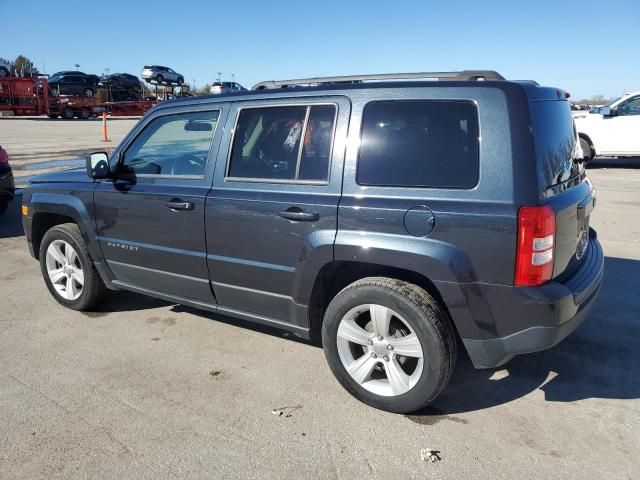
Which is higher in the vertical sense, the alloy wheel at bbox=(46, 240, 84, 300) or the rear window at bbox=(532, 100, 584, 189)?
the rear window at bbox=(532, 100, 584, 189)

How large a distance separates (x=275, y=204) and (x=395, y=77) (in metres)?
1.08

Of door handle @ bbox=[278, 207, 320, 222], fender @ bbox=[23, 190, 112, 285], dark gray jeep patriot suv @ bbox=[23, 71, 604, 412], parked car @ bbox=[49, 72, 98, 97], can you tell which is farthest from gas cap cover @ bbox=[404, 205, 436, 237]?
parked car @ bbox=[49, 72, 98, 97]

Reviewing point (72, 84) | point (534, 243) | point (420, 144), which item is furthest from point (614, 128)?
point (72, 84)

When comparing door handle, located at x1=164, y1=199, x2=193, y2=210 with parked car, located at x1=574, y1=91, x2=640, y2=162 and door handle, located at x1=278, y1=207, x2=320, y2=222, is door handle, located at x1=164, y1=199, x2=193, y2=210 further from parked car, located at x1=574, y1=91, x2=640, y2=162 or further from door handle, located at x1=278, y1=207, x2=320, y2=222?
parked car, located at x1=574, y1=91, x2=640, y2=162

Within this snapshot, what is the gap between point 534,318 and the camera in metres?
2.58

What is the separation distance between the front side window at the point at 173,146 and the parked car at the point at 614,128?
10.9m

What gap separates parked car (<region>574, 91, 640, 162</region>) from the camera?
39.3 ft

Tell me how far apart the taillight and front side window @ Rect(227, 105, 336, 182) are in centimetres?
116

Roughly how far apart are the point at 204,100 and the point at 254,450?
95.1 inches

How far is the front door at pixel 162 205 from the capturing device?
142 inches

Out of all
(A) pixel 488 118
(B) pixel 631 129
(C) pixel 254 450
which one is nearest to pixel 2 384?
(C) pixel 254 450

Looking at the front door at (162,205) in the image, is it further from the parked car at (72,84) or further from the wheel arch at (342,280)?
the parked car at (72,84)

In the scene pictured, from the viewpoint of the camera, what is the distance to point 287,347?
12.6 feet

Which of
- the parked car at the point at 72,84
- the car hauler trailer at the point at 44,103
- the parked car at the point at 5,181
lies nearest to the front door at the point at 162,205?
the parked car at the point at 5,181
